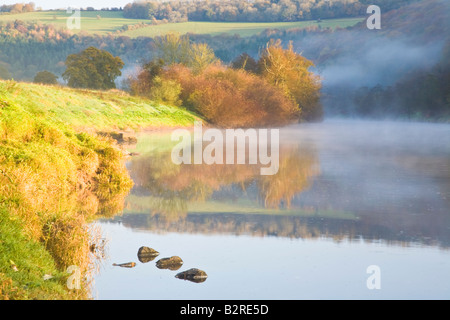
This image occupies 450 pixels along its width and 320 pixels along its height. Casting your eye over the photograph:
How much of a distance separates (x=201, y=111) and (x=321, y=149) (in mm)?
18685

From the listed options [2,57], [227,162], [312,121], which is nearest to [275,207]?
[227,162]

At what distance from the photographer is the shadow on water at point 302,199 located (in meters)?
10.3

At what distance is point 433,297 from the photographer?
22.3 feet

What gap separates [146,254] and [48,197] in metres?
2.96

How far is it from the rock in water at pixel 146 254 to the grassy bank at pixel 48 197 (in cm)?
63

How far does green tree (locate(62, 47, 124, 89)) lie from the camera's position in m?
54.5

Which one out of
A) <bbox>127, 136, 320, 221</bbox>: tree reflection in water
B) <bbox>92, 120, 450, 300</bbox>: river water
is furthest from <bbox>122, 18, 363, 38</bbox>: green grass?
<bbox>92, 120, 450, 300</bbox>: river water

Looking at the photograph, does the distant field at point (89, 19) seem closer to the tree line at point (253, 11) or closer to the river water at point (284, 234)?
the tree line at point (253, 11)

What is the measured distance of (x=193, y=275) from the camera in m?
7.48

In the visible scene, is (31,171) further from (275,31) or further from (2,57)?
(275,31)
